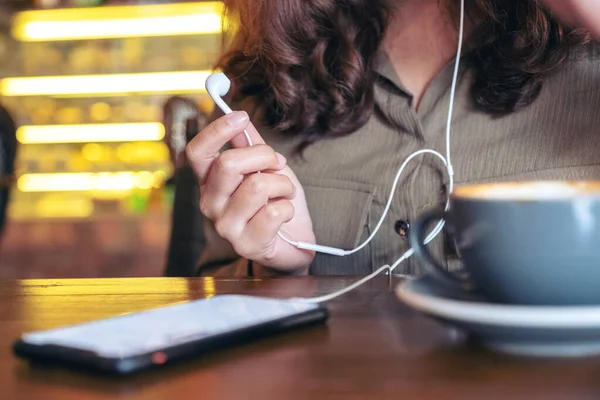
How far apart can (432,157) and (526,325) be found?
587 mm

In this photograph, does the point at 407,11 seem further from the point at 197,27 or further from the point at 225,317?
the point at 197,27

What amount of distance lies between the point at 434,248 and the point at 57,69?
271 centimetres

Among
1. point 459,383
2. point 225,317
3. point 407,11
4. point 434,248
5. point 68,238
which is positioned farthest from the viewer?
point 68,238

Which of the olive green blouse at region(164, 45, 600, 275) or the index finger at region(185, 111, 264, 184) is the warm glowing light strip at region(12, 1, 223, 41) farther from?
the index finger at region(185, 111, 264, 184)

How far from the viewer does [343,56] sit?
41.5 inches

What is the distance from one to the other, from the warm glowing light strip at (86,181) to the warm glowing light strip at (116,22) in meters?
0.53

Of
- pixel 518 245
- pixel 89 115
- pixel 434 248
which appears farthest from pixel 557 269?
pixel 89 115

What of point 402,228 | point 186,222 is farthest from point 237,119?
point 186,222

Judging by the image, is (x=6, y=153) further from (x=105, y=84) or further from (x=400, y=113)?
(x=400, y=113)

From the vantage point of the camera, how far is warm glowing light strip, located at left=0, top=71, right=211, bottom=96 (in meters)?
3.27

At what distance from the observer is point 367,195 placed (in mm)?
970

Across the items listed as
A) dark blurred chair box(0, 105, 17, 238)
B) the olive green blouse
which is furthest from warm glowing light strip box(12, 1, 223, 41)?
the olive green blouse

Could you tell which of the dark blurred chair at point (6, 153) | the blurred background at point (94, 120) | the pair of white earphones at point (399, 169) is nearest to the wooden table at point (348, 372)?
the pair of white earphones at point (399, 169)

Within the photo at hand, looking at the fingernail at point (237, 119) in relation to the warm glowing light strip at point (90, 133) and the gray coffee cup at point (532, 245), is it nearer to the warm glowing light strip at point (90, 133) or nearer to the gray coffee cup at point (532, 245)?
the gray coffee cup at point (532, 245)
